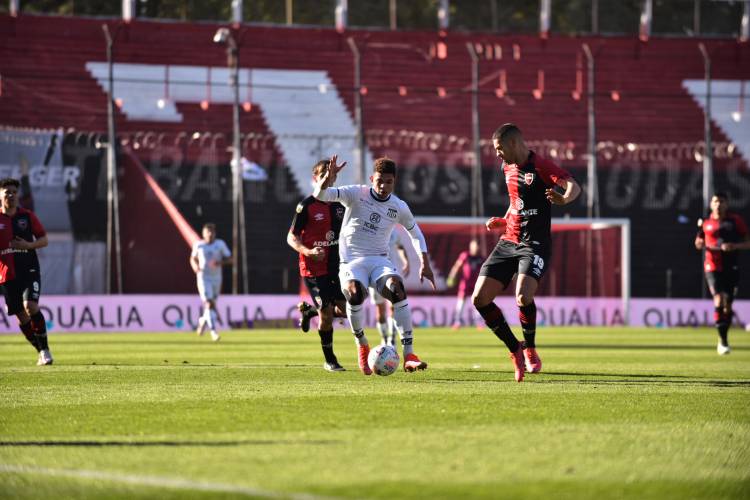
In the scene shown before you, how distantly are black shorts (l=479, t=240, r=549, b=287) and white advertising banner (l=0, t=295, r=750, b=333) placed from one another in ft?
56.6

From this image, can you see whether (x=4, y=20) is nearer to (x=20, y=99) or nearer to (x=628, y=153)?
(x=20, y=99)

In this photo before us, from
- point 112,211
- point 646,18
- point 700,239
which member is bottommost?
point 700,239

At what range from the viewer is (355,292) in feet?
38.6

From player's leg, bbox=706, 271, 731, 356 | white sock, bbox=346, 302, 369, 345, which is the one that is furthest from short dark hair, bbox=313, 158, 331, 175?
player's leg, bbox=706, 271, 731, 356

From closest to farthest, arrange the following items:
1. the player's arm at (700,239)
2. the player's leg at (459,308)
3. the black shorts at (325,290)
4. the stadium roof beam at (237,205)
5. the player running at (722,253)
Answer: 1. the black shorts at (325,290)
2. the player's arm at (700,239)
3. the player running at (722,253)
4. the stadium roof beam at (237,205)
5. the player's leg at (459,308)

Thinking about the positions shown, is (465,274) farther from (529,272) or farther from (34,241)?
→ (529,272)

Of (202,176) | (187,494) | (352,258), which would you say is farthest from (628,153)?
(187,494)

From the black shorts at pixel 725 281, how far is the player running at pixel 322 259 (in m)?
7.21

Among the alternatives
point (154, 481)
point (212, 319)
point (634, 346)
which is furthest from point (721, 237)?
point (154, 481)

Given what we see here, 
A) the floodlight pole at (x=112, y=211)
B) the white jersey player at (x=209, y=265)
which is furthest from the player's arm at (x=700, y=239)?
the floodlight pole at (x=112, y=211)

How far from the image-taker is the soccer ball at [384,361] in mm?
11727

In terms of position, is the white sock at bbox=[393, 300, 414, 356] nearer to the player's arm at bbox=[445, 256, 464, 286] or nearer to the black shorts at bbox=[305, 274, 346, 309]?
the black shorts at bbox=[305, 274, 346, 309]

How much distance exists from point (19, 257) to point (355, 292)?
193 inches

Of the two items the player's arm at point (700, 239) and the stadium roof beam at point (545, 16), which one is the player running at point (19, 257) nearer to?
the player's arm at point (700, 239)
